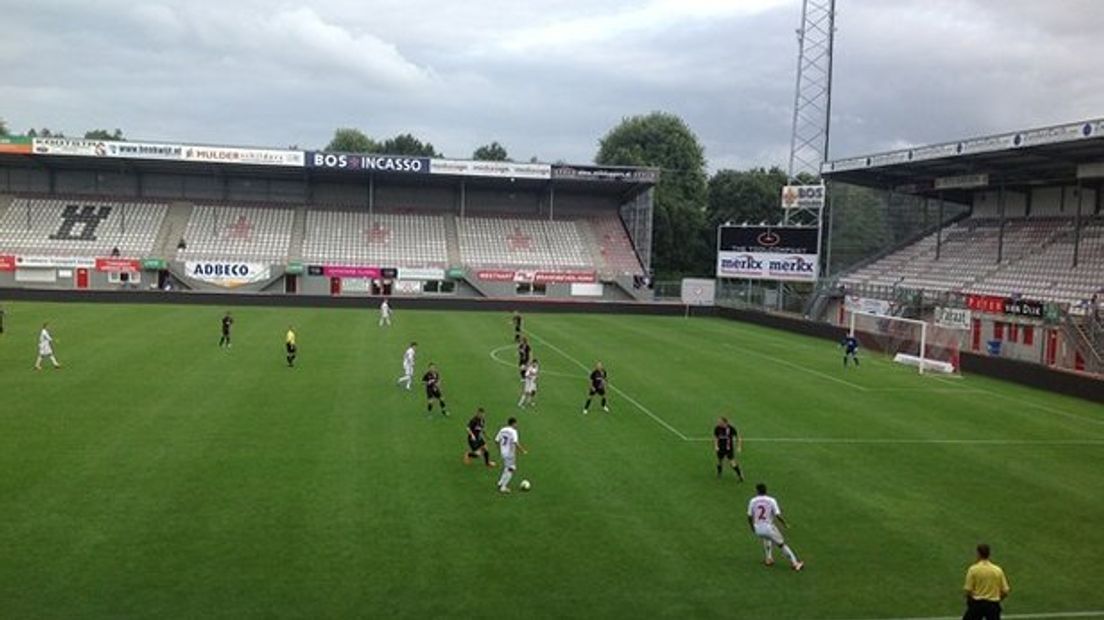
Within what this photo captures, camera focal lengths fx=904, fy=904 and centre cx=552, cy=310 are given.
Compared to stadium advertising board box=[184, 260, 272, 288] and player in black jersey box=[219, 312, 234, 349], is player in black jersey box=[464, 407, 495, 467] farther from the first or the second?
stadium advertising board box=[184, 260, 272, 288]

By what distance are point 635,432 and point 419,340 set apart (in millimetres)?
21602

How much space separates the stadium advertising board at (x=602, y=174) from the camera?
7431 centimetres

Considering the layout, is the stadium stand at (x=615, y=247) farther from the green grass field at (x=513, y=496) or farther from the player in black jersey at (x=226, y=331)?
the green grass field at (x=513, y=496)

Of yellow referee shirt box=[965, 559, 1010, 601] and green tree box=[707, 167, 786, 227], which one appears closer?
yellow referee shirt box=[965, 559, 1010, 601]

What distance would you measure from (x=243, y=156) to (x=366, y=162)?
30.6 feet

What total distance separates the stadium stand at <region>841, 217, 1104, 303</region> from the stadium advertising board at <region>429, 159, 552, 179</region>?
25830 mm

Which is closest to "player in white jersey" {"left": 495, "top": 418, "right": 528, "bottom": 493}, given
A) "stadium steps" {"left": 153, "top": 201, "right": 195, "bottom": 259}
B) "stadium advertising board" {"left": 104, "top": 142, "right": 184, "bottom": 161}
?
"stadium steps" {"left": 153, "top": 201, "right": 195, "bottom": 259}

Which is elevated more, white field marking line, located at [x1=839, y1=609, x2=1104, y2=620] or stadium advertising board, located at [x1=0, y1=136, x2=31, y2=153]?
stadium advertising board, located at [x1=0, y1=136, x2=31, y2=153]

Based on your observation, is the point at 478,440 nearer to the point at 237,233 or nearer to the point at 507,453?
the point at 507,453

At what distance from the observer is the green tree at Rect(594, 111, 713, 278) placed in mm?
96625

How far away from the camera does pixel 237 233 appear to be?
2891 inches

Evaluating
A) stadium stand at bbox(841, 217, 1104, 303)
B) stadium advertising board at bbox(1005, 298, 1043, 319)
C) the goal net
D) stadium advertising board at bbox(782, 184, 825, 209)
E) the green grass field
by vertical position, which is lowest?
the green grass field

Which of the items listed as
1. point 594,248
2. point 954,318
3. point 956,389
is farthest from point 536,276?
point 956,389

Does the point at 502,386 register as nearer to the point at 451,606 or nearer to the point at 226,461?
the point at 226,461
